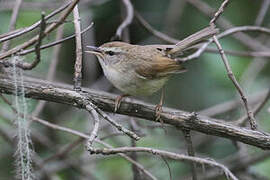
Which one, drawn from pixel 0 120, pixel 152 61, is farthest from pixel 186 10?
pixel 0 120

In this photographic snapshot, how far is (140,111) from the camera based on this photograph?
2975mm

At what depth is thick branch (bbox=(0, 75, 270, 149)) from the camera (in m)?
2.69

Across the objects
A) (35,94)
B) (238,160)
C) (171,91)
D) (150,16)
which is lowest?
(35,94)

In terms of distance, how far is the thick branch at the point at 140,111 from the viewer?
269cm

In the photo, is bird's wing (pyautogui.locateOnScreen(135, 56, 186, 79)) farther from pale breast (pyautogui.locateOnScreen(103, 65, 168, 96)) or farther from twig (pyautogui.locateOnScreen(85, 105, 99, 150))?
twig (pyautogui.locateOnScreen(85, 105, 99, 150))

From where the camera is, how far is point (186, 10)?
232 inches

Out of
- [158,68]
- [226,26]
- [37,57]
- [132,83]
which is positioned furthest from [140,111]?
[226,26]

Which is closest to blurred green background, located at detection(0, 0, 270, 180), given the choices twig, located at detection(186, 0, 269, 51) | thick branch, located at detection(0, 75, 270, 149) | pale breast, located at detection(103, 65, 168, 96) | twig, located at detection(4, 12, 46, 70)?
twig, located at detection(186, 0, 269, 51)

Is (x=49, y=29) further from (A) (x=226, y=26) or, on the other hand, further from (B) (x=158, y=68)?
(A) (x=226, y=26)

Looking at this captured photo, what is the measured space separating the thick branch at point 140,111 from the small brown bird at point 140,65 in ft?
1.56

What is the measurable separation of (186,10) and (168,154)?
13.7ft

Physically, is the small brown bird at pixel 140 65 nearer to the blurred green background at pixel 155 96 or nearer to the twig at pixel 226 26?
the blurred green background at pixel 155 96

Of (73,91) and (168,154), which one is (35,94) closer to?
(73,91)

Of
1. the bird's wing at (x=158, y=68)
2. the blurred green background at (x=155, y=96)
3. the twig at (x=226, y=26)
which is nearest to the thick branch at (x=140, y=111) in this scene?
the bird's wing at (x=158, y=68)
